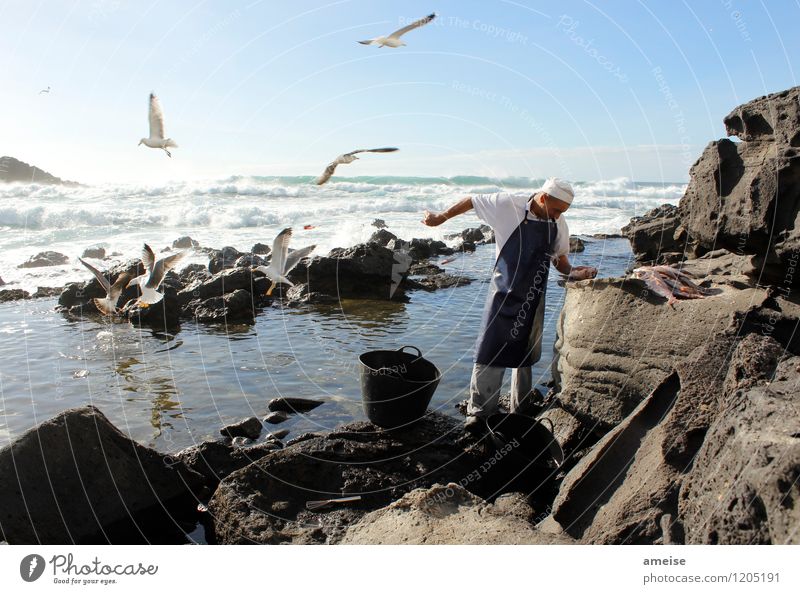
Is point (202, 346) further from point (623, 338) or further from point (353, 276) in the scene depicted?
point (623, 338)

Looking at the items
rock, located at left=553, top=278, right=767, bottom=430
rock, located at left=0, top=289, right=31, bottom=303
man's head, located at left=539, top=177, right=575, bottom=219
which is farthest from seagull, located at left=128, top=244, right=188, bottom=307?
rock, located at left=0, top=289, right=31, bottom=303

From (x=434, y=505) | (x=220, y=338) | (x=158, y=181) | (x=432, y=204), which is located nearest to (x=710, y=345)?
(x=434, y=505)

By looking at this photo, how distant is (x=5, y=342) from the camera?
8875 millimetres

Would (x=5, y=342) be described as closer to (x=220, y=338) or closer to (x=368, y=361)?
(x=220, y=338)

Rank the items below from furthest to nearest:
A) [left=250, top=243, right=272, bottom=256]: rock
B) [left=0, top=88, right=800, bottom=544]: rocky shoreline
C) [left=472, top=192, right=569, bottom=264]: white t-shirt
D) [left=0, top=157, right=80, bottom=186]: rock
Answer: [left=0, top=157, right=80, bottom=186]: rock < [left=250, top=243, right=272, bottom=256]: rock < [left=472, top=192, right=569, bottom=264]: white t-shirt < [left=0, top=88, right=800, bottom=544]: rocky shoreline

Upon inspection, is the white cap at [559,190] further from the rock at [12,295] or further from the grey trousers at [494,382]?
the rock at [12,295]

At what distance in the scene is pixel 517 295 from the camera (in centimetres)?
543

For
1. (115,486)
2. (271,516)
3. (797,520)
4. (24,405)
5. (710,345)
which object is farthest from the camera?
(24,405)

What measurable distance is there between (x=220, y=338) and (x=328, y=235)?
11187 mm

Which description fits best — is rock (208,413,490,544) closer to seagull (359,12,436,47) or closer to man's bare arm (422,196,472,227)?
man's bare arm (422,196,472,227)

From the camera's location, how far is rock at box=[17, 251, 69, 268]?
51.0 feet

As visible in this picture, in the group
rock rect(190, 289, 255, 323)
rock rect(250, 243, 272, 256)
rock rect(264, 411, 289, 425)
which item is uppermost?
rock rect(250, 243, 272, 256)

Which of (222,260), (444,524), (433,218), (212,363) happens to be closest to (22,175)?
(222,260)

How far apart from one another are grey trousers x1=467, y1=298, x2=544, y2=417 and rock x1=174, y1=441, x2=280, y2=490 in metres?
1.97
